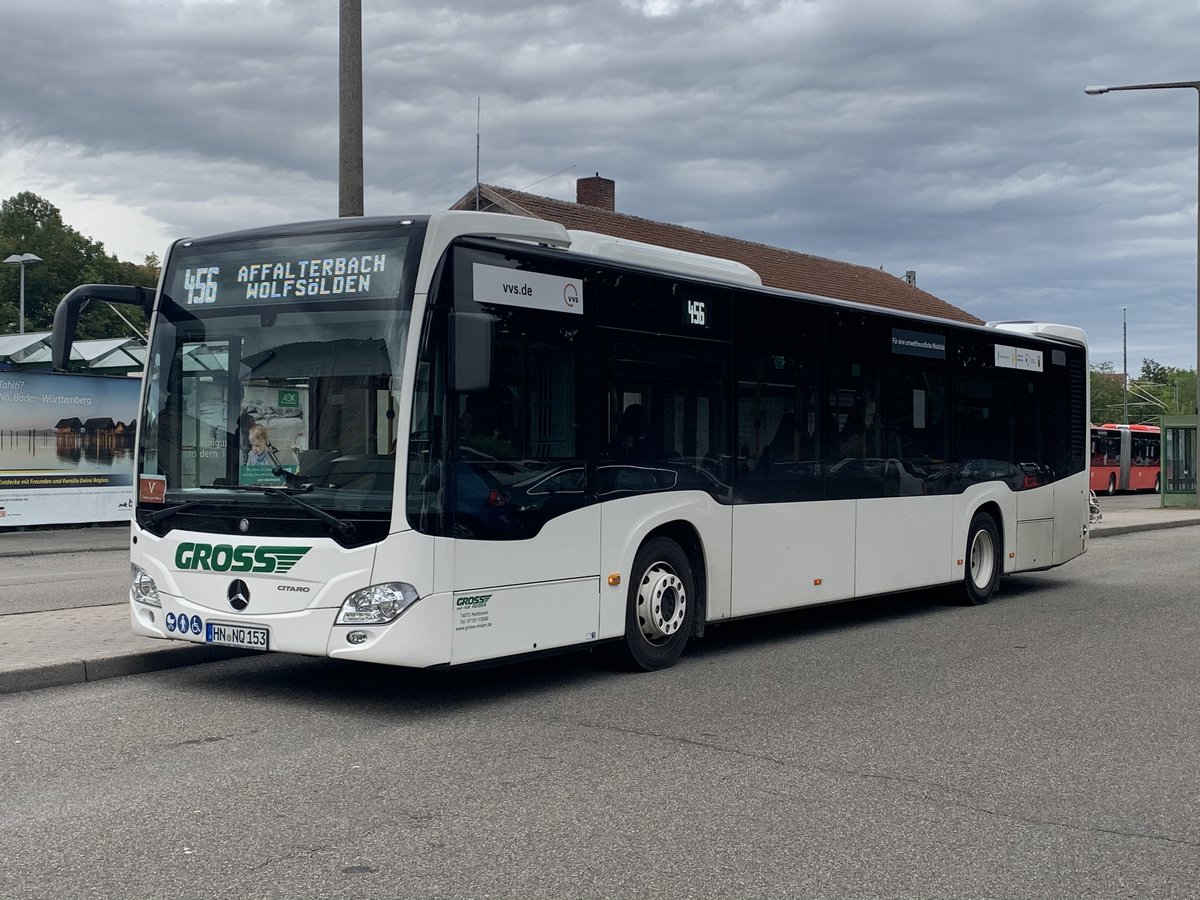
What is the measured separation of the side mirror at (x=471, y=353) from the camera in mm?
7320

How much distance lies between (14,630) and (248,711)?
3.34 meters

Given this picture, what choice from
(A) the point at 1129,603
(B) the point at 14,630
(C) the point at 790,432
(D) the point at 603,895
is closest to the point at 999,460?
(A) the point at 1129,603

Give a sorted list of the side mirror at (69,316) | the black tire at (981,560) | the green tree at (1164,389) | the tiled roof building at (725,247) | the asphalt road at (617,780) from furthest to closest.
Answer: the green tree at (1164,389) → the tiled roof building at (725,247) → the black tire at (981,560) → the side mirror at (69,316) → the asphalt road at (617,780)

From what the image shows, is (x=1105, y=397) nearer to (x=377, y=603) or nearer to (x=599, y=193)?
(x=599, y=193)

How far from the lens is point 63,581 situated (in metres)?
15.1

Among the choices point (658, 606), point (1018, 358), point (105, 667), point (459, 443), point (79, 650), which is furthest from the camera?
point (1018, 358)

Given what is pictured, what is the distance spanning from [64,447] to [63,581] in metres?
9.69

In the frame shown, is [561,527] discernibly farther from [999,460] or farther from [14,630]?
[999,460]

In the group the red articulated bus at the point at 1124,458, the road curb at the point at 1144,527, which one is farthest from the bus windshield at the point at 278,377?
the red articulated bus at the point at 1124,458

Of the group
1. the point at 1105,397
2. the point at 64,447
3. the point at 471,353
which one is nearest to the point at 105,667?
the point at 471,353

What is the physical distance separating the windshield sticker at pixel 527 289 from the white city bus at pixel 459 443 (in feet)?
0.05

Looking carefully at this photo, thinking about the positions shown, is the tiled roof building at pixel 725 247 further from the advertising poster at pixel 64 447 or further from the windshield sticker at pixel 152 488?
the windshield sticker at pixel 152 488

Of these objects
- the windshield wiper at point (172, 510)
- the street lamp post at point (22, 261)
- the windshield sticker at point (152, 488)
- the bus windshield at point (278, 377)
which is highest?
the street lamp post at point (22, 261)

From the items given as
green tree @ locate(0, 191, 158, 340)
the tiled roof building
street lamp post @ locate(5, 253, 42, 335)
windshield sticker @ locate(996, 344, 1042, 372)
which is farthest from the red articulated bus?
green tree @ locate(0, 191, 158, 340)
